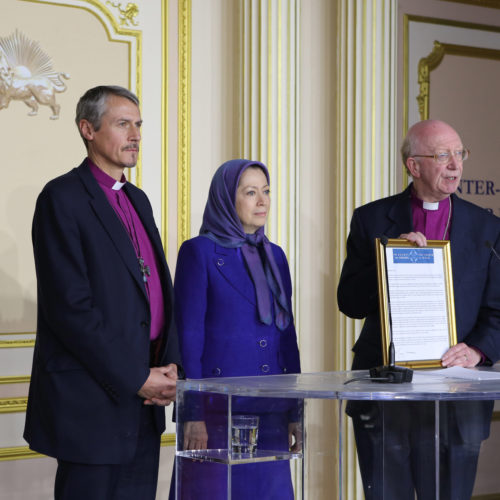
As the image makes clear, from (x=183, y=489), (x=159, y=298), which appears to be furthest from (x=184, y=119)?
(x=183, y=489)

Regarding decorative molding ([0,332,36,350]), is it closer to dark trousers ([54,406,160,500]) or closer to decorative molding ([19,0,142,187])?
decorative molding ([19,0,142,187])

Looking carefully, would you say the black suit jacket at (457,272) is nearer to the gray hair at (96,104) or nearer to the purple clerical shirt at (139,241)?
the purple clerical shirt at (139,241)

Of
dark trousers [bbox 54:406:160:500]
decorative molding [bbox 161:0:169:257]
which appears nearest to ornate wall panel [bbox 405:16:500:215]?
decorative molding [bbox 161:0:169:257]

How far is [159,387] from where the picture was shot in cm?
274

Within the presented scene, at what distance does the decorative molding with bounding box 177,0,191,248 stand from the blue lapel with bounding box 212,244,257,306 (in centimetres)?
133

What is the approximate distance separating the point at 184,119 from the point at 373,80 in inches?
41.6

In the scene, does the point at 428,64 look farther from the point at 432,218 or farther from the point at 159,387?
the point at 159,387

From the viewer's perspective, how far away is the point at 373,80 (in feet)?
16.0

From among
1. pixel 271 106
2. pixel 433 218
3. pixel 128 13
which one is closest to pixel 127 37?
pixel 128 13

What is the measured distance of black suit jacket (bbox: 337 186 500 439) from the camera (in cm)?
319

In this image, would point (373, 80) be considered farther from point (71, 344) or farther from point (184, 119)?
point (71, 344)

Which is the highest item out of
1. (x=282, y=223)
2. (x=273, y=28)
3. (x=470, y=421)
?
(x=273, y=28)

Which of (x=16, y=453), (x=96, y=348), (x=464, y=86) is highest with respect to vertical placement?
(x=464, y=86)

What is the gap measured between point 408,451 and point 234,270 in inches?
45.2
